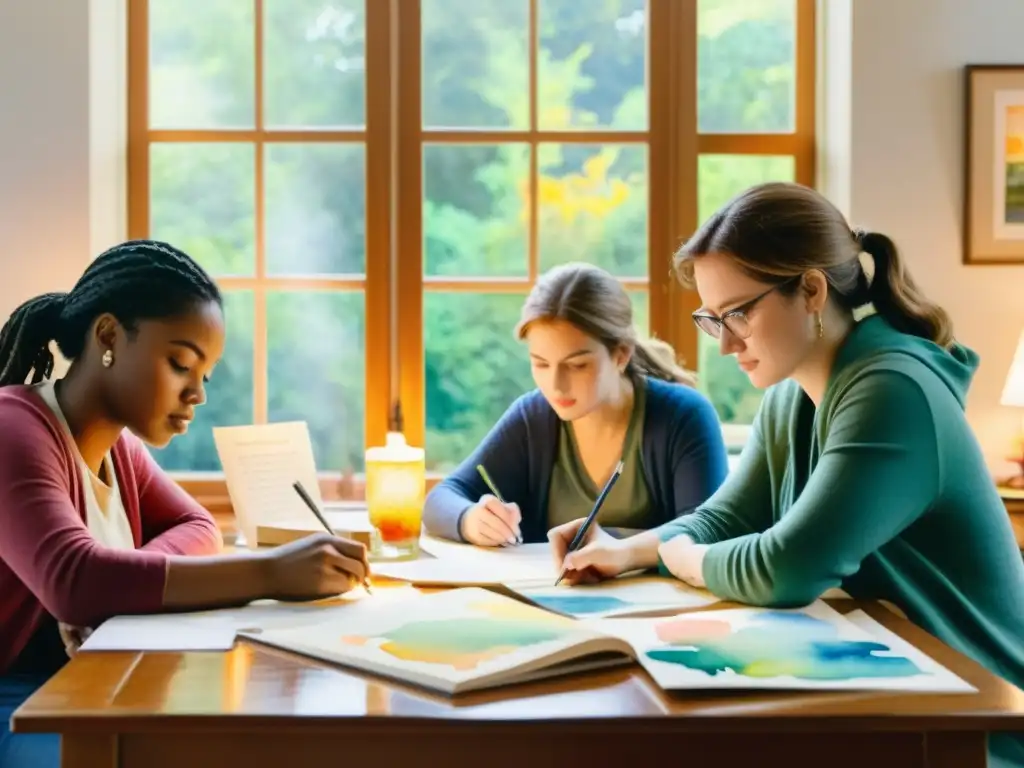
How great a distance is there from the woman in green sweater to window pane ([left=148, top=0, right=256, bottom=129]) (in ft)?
5.92

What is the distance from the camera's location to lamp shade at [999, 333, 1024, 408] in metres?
2.74

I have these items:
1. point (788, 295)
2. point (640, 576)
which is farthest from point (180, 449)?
point (788, 295)

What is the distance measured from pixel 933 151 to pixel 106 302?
6.97 ft

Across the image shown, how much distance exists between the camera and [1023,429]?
2.89 m

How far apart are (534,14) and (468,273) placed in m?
0.69

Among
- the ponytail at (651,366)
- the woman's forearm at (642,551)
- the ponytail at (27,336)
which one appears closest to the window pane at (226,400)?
the ponytail at (651,366)

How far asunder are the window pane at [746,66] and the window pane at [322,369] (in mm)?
1071

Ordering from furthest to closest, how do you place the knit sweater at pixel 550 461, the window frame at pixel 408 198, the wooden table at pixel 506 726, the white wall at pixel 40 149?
the window frame at pixel 408 198
the white wall at pixel 40 149
the knit sweater at pixel 550 461
the wooden table at pixel 506 726

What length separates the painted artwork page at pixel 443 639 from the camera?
110 cm

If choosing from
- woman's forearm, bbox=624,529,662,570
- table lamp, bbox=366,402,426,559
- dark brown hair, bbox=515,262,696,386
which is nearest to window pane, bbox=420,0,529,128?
dark brown hair, bbox=515,262,696,386

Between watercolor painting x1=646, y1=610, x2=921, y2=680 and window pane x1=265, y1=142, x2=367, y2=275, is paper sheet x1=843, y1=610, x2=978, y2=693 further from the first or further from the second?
window pane x1=265, y1=142, x2=367, y2=275

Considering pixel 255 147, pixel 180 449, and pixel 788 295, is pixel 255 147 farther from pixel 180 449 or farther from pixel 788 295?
pixel 788 295

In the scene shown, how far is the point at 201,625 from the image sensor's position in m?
1.31

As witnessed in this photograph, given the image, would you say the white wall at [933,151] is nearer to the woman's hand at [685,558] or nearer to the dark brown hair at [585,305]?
the dark brown hair at [585,305]
